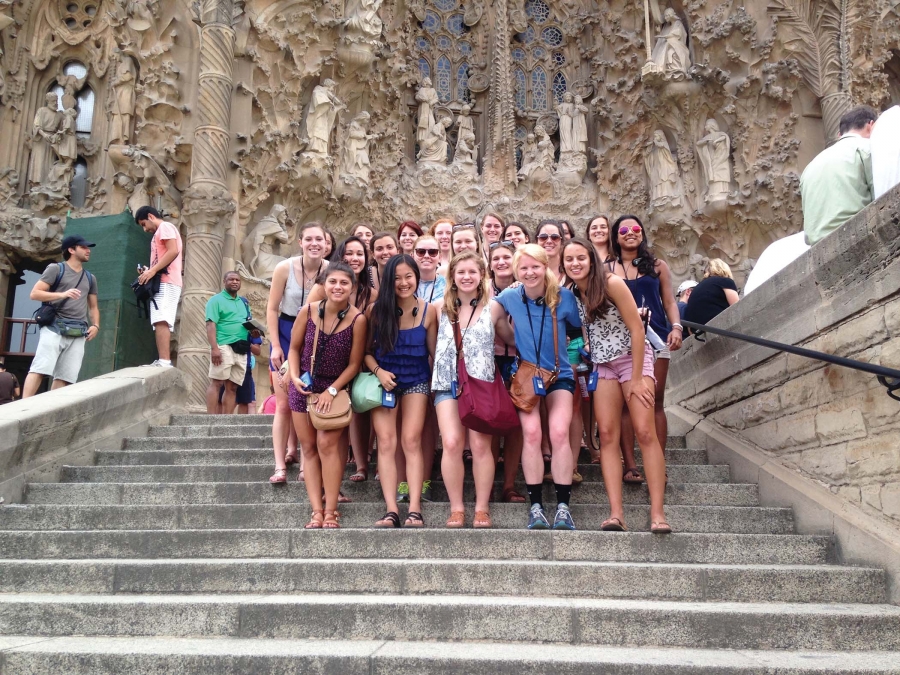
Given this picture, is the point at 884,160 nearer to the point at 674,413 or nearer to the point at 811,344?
the point at 811,344

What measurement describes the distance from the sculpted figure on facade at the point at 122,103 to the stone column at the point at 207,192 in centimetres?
121

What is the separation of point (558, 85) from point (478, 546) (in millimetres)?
15958

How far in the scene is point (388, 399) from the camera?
4363mm

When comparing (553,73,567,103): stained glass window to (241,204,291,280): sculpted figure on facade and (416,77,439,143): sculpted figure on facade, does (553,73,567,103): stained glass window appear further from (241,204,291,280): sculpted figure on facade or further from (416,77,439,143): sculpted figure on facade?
(241,204,291,280): sculpted figure on facade

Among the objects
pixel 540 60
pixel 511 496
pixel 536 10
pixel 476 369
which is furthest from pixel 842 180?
→ pixel 536 10

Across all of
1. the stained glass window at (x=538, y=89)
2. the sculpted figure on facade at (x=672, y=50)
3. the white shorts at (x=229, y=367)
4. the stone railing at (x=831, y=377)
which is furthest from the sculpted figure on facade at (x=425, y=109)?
the stone railing at (x=831, y=377)

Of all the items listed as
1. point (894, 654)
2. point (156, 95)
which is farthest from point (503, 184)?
point (894, 654)

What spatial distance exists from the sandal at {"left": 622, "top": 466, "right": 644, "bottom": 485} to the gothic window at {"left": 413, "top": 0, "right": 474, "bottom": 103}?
13.8m

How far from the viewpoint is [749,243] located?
51.7ft

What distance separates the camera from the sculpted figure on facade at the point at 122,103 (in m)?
12.6

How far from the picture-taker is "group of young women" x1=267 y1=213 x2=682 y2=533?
418 cm

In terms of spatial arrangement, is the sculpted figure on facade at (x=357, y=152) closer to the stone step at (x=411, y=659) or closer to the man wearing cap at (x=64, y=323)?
the man wearing cap at (x=64, y=323)

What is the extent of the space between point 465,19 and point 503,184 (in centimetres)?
446

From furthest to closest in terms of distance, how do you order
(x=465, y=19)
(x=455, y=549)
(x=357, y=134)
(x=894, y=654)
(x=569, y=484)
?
(x=465, y=19), (x=357, y=134), (x=569, y=484), (x=455, y=549), (x=894, y=654)
